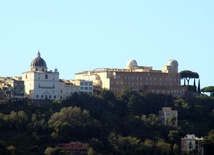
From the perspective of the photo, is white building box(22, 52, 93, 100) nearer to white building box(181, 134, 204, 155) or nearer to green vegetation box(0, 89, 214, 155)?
green vegetation box(0, 89, 214, 155)

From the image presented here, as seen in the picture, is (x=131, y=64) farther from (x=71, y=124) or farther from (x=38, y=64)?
(x=71, y=124)

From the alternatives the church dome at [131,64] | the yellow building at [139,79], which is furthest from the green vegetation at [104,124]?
the church dome at [131,64]

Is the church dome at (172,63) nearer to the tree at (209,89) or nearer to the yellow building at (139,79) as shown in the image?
the yellow building at (139,79)

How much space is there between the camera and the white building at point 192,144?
334 feet

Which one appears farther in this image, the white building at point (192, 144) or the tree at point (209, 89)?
the tree at point (209, 89)

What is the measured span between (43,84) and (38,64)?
326 centimetres

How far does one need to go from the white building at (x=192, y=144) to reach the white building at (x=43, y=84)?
14774mm

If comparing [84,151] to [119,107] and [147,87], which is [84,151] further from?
[147,87]

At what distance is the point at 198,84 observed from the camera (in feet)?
396

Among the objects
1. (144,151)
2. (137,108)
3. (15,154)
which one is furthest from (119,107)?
(15,154)

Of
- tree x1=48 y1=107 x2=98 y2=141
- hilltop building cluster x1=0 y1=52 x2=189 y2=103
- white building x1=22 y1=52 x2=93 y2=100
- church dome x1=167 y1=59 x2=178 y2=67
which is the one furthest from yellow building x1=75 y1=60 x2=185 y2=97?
tree x1=48 y1=107 x2=98 y2=141

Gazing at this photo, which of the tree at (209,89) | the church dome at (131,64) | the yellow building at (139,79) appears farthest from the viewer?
the tree at (209,89)

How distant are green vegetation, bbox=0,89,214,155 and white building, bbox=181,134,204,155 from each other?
0.80 metres

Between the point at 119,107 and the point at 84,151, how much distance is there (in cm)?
1411
